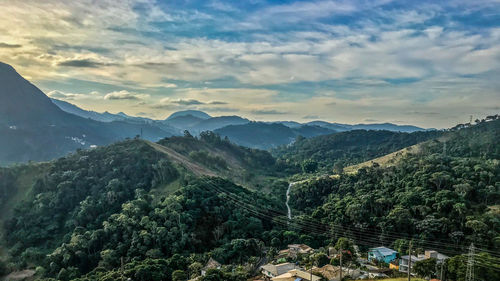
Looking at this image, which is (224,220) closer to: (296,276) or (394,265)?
(296,276)

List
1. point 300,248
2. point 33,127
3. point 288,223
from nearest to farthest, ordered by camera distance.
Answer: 1. point 300,248
2. point 288,223
3. point 33,127

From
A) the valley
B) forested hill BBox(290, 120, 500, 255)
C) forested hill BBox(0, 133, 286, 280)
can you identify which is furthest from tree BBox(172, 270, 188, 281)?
forested hill BBox(290, 120, 500, 255)

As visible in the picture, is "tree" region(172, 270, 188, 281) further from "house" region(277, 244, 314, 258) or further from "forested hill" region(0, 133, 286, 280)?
"house" region(277, 244, 314, 258)

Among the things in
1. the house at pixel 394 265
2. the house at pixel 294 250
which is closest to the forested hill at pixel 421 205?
the house at pixel 394 265

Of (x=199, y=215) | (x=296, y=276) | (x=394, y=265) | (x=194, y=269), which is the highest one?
(x=199, y=215)

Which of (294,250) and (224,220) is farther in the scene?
(224,220)

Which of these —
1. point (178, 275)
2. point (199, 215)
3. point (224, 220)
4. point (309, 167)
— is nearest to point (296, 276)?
point (178, 275)
